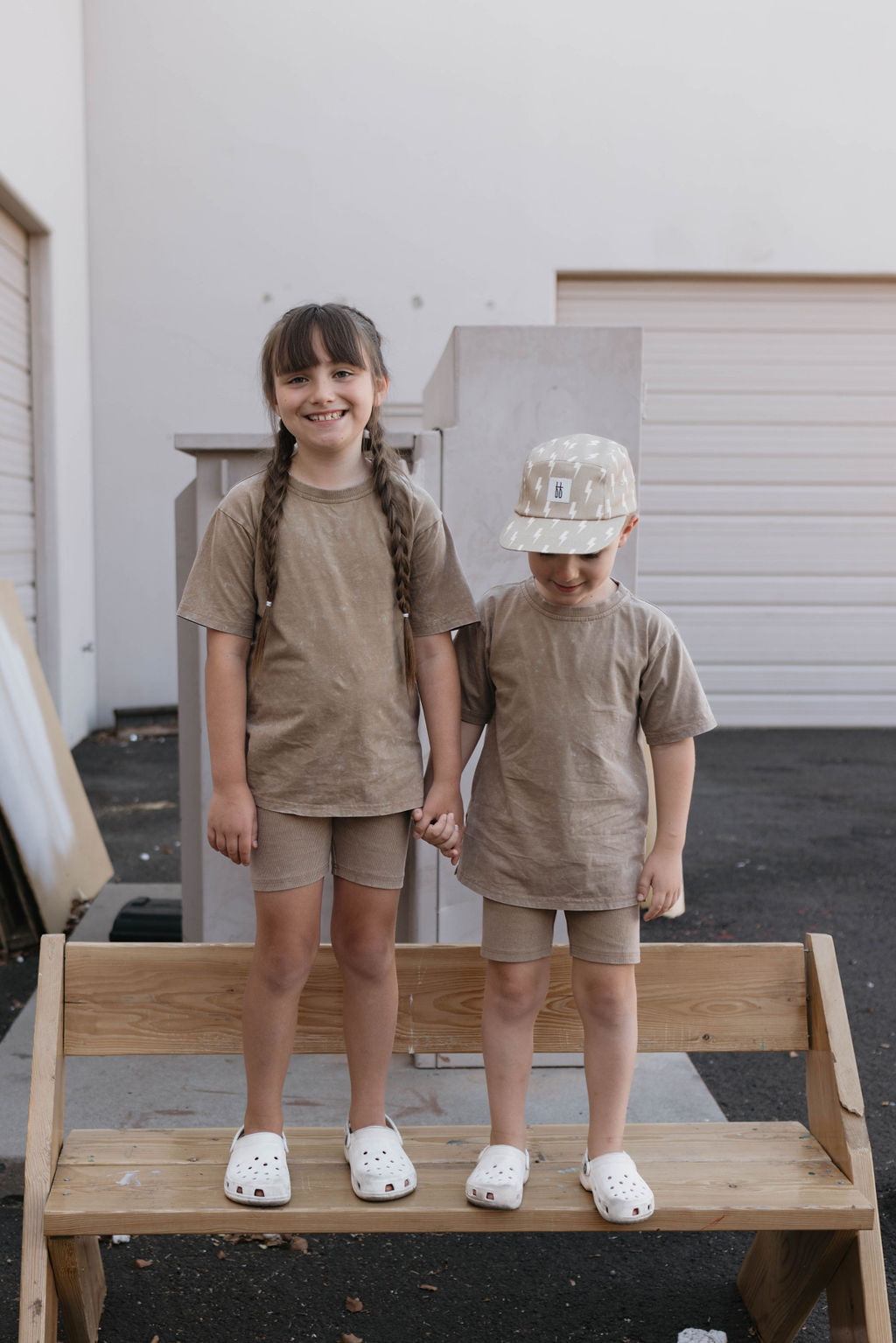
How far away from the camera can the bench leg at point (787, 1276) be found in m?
2.11

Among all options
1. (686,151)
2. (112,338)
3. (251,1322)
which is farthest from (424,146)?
(251,1322)

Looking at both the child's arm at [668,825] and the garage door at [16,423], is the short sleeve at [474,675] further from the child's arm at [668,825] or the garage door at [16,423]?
the garage door at [16,423]

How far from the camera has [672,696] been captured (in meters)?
2.13

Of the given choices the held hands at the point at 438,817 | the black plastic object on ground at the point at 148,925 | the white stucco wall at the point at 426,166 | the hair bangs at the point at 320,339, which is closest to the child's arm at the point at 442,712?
the held hands at the point at 438,817

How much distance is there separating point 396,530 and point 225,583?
32cm

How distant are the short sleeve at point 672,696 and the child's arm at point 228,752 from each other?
0.72m

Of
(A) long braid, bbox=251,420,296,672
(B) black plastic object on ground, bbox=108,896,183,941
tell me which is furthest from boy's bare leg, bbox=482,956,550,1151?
(B) black plastic object on ground, bbox=108,896,183,941

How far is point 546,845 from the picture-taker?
2.11 m

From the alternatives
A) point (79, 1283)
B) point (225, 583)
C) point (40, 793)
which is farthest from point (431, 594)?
point (40, 793)

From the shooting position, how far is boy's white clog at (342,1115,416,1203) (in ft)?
6.64

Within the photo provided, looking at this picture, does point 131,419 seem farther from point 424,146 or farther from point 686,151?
point 686,151

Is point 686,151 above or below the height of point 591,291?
above

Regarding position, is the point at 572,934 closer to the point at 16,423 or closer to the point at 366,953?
the point at 366,953

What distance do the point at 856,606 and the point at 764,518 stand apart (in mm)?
1027
